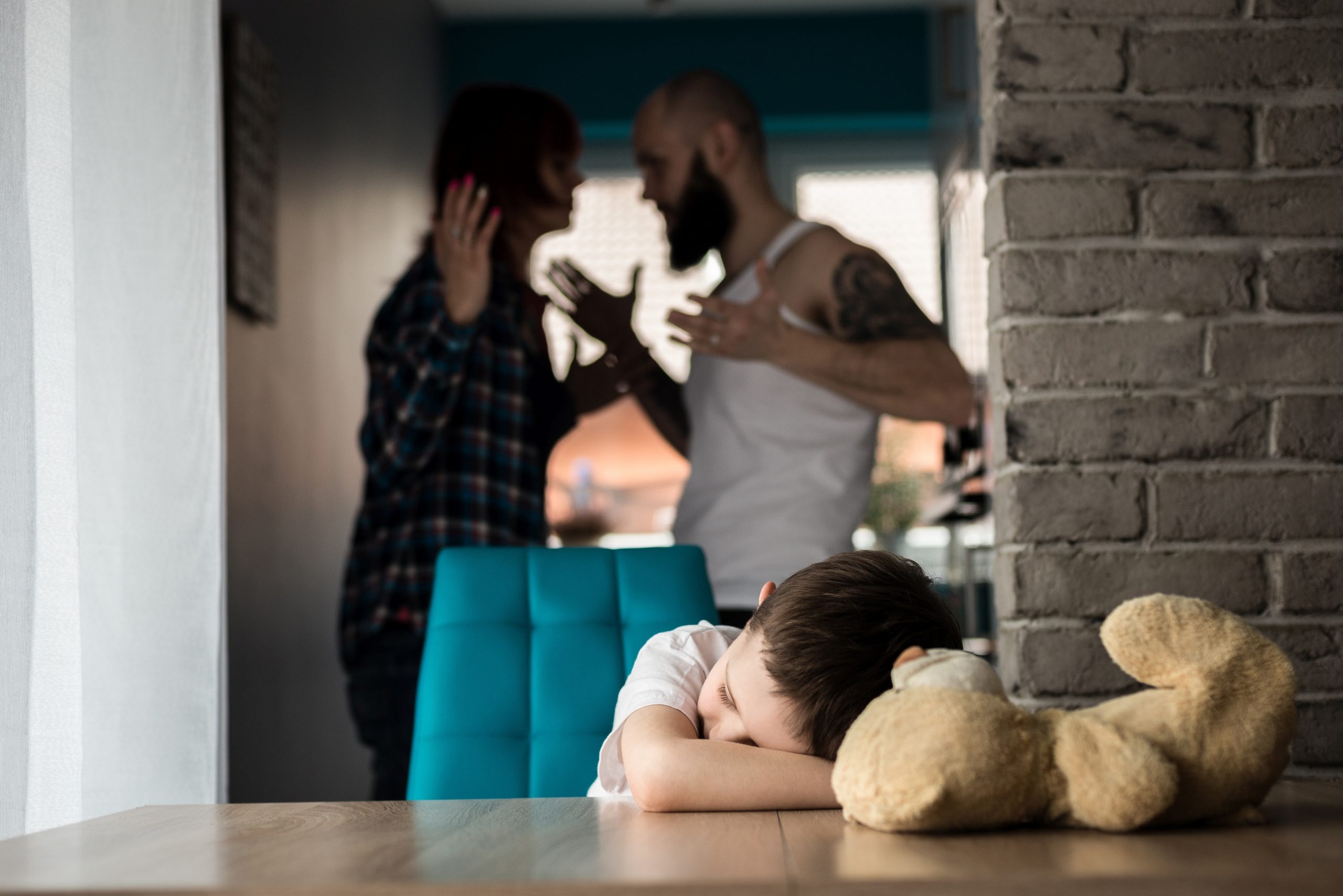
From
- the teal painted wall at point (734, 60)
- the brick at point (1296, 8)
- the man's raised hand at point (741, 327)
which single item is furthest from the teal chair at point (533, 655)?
the teal painted wall at point (734, 60)

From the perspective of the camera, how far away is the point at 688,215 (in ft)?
8.92

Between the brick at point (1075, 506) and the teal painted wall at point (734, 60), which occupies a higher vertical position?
the teal painted wall at point (734, 60)

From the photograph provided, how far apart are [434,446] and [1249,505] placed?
1.42m

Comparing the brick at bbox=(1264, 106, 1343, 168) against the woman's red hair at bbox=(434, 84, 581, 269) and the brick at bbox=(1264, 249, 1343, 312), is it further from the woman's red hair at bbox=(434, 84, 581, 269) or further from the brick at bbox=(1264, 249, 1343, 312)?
the woman's red hair at bbox=(434, 84, 581, 269)

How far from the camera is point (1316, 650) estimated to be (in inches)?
59.7

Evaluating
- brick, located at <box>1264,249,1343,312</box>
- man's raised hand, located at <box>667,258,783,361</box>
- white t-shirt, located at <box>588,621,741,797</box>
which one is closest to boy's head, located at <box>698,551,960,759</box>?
white t-shirt, located at <box>588,621,741,797</box>

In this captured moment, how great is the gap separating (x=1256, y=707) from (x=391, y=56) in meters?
3.85

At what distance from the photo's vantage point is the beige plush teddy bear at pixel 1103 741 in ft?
2.51

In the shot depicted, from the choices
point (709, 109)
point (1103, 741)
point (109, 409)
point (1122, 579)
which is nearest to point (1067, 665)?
point (1122, 579)

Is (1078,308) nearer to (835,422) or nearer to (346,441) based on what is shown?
(835,422)

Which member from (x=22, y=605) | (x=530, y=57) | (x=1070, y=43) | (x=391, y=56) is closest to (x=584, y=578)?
(x=22, y=605)

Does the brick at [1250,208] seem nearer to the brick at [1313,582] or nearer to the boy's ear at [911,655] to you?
the brick at [1313,582]

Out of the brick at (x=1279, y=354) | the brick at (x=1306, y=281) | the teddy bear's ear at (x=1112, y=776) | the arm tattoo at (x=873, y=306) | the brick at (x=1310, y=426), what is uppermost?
the arm tattoo at (x=873, y=306)

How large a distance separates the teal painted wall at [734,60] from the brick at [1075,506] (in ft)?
11.9
